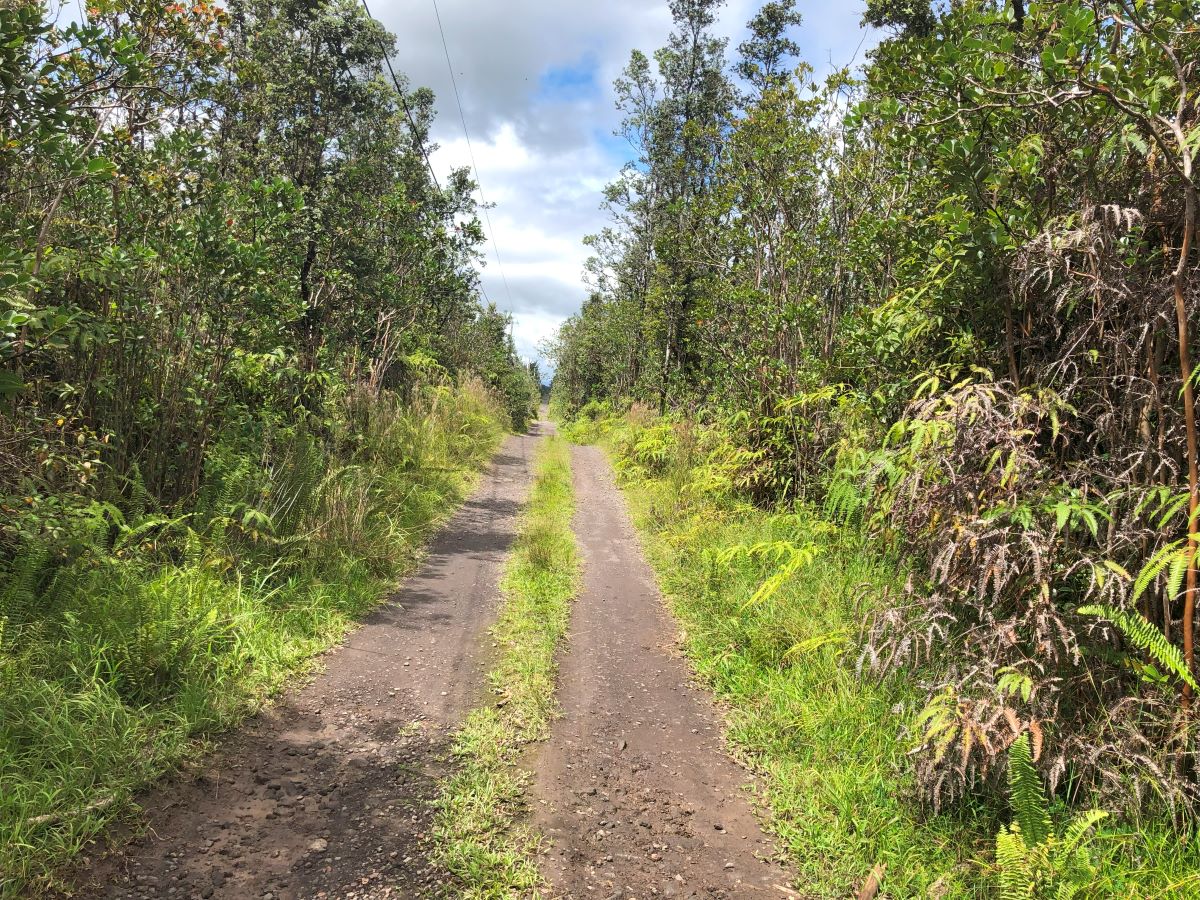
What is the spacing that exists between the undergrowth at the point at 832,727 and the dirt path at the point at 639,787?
0.19m

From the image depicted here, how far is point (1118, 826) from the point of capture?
7.61ft

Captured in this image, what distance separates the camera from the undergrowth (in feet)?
7.63

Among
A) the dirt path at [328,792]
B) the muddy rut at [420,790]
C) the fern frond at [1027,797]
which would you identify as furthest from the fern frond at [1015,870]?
the dirt path at [328,792]

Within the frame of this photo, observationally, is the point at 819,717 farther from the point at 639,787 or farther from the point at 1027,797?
the point at 1027,797

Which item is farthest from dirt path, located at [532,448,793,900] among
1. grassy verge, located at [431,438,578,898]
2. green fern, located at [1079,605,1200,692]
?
green fern, located at [1079,605,1200,692]

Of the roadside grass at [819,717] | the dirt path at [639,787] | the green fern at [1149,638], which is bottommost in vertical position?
the dirt path at [639,787]

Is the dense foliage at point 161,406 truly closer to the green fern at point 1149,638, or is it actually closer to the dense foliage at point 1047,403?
the dense foliage at point 1047,403

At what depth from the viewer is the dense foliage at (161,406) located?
2.85 meters

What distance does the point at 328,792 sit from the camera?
2863mm

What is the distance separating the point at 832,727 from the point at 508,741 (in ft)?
5.64

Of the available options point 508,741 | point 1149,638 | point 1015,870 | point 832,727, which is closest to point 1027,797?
point 1015,870

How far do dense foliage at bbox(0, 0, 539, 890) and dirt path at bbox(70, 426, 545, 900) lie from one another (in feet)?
0.78

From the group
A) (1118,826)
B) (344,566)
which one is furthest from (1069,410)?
(344,566)

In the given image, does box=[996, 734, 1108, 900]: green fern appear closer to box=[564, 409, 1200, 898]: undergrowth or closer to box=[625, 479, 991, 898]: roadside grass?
box=[564, 409, 1200, 898]: undergrowth
